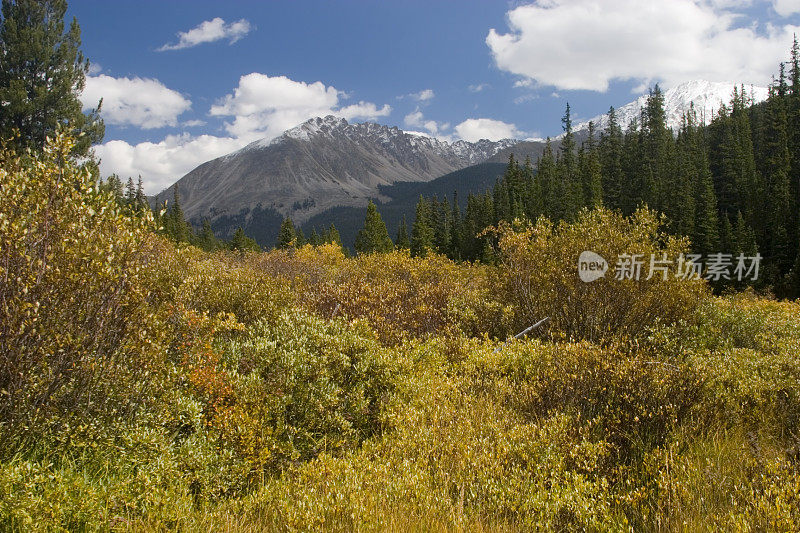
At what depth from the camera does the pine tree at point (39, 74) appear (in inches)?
786

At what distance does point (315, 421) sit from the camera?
22.1 feet

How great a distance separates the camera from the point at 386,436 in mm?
6438

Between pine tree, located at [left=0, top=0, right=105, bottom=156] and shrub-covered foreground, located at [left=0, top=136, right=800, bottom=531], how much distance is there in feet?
56.7

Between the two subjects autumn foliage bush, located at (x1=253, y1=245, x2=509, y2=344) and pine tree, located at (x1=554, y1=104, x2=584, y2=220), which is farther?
pine tree, located at (x1=554, y1=104, x2=584, y2=220)

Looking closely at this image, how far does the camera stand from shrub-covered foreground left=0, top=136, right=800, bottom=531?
15.1 feet

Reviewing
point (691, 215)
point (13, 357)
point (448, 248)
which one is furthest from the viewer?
point (448, 248)

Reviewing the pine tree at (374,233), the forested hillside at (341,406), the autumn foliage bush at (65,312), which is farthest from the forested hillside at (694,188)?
the autumn foliage bush at (65,312)

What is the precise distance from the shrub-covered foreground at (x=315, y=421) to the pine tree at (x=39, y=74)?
17290 mm

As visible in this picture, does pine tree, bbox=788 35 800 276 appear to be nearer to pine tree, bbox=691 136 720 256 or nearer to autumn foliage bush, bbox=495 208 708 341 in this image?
pine tree, bbox=691 136 720 256

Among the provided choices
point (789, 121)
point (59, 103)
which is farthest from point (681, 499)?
point (789, 121)

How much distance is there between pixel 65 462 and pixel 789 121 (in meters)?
84.7

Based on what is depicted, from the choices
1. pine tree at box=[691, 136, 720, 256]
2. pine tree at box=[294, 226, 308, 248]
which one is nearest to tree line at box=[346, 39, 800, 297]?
pine tree at box=[691, 136, 720, 256]

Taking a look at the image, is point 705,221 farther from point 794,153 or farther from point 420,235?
point 420,235

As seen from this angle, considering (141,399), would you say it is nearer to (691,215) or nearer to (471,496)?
(471,496)
